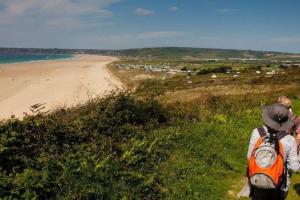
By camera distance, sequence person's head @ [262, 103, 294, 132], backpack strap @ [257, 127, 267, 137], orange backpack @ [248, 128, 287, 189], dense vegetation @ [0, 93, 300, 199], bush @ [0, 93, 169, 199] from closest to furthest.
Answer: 1. orange backpack @ [248, 128, 287, 189]
2. person's head @ [262, 103, 294, 132]
3. backpack strap @ [257, 127, 267, 137]
4. bush @ [0, 93, 169, 199]
5. dense vegetation @ [0, 93, 300, 199]

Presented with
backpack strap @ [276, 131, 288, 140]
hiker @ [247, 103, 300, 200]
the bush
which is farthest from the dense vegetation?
backpack strap @ [276, 131, 288, 140]

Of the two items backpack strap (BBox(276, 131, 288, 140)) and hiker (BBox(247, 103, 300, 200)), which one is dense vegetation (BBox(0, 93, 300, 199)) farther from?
backpack strap (BBox(276, 131, 288, 140))

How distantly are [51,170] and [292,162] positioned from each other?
3.82 metres

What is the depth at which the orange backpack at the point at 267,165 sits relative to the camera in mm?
4832

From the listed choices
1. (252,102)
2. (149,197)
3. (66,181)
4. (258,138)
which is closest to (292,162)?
(258,138)

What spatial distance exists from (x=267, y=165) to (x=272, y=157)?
12 centimetres

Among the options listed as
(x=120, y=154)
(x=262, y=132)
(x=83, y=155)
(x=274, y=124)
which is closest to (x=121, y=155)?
(x=120, y=154)

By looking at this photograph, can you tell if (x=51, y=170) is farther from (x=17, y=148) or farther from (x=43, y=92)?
(x=43, y=92)

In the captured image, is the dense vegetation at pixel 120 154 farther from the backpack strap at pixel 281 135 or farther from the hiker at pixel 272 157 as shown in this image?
the backpack strap at pixel 281 135

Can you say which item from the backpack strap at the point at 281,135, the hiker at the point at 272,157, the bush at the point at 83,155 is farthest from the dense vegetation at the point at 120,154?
the backpack strap at the point at 281,135

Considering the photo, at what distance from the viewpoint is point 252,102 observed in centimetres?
1908

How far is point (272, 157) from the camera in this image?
4875 millimetres

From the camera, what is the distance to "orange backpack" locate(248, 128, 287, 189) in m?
4.83

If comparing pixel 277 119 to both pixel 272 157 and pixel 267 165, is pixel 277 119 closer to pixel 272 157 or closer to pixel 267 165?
pixel 272 157
